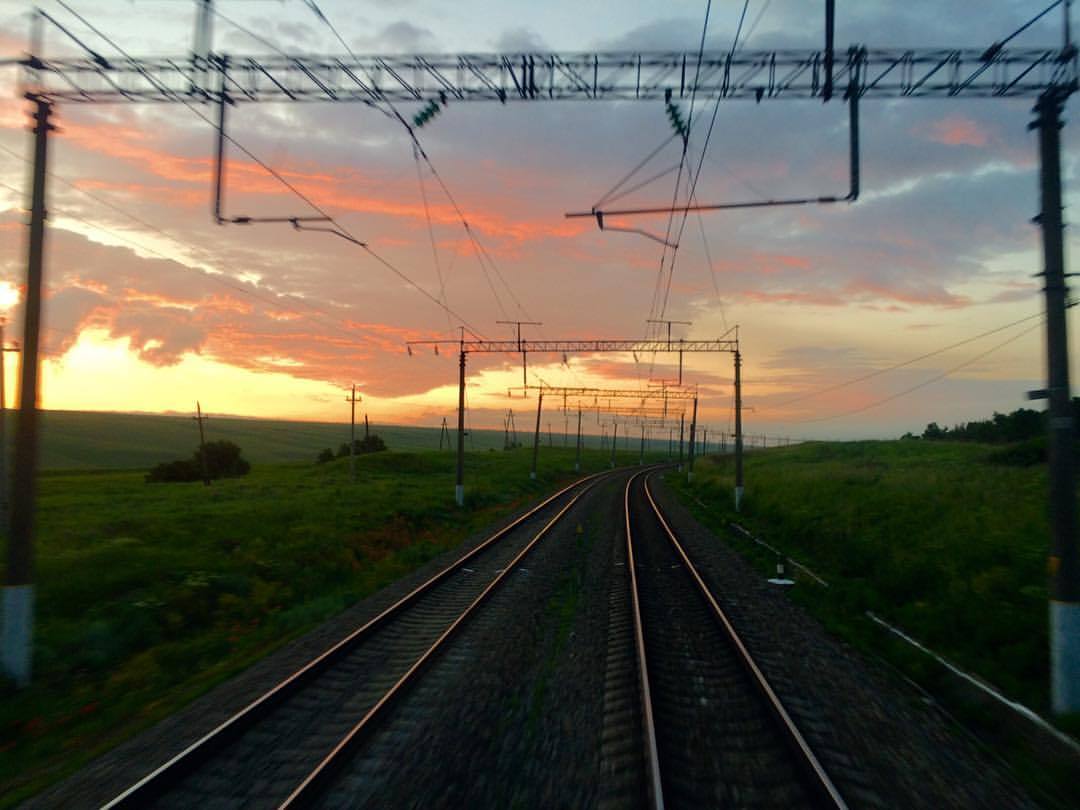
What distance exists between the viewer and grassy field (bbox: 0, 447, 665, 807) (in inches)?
390

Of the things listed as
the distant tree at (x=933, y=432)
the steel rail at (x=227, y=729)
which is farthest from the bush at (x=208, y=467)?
the distant tree at (x=933, y=432)

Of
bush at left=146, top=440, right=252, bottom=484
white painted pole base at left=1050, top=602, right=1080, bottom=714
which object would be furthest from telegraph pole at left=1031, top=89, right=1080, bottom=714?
→ bush at left=146, top=440, right=252, bottom=484

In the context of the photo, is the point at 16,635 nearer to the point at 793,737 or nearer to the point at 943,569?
the point at 793,737

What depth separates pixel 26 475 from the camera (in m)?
11.1

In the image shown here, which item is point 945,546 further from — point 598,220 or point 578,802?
point 578,802

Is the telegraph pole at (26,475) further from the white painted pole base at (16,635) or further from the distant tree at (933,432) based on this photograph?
the distant tree at (933,432)

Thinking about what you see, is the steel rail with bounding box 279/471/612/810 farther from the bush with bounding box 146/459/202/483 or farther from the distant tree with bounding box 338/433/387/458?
the distant tree with bounding box 338/433/387/458

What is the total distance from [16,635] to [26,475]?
255 cm

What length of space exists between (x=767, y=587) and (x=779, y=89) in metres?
13.2

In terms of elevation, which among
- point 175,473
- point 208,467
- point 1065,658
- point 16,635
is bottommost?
point 175,473

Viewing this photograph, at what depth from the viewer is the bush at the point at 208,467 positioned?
66438mm

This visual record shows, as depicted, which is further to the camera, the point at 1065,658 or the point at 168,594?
the point at 168,594

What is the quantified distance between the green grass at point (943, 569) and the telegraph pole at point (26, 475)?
1435 centimetres

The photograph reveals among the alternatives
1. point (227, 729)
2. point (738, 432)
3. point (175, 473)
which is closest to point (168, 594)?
point (227, 729)
